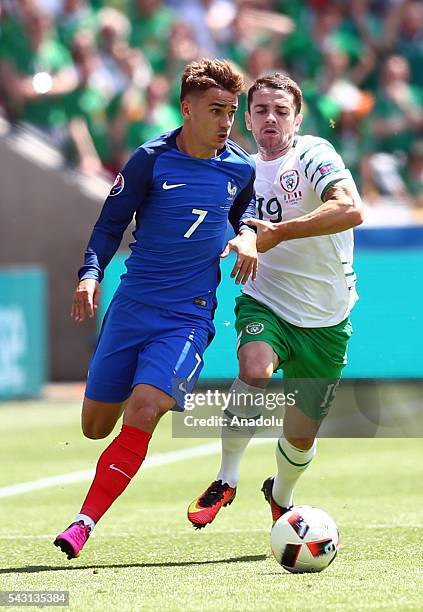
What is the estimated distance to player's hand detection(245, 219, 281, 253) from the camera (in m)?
6.50

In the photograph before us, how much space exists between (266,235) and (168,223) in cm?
50

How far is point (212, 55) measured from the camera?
1655cm

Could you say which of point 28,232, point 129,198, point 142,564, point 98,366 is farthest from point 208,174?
point 28,232

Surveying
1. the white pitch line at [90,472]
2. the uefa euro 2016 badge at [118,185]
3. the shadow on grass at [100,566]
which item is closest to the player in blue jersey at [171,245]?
the uefa euro 2016 badge at [118,185]

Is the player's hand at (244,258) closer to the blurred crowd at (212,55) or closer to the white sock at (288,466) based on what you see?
the white sock at (288,466)

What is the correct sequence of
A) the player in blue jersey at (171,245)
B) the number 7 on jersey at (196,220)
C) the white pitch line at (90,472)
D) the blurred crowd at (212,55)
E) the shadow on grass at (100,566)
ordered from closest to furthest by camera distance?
1. the shadow on grass at (100,566)
2. the player in blue jersey at (171,245)
3. the number 7 on jersey at (196,220)
4. the white pitch line at (90,472)
5. the blurred crowd at (212,55)

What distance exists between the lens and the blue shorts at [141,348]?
6316 mm

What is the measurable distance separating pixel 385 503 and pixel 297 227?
252 cm

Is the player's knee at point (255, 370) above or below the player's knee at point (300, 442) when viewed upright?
above

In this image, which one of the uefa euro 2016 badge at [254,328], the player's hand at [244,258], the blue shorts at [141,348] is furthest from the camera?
the uefa euro 2016 badge at [254,328]

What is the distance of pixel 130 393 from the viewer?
6.64 metres

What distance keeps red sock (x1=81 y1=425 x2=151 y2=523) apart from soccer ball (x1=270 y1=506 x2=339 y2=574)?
30.3 inches

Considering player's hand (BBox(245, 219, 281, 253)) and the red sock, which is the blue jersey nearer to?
player's hand (BBox(245, 219, 281, 253))

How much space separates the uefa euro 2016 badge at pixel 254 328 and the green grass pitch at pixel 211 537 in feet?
3.73
